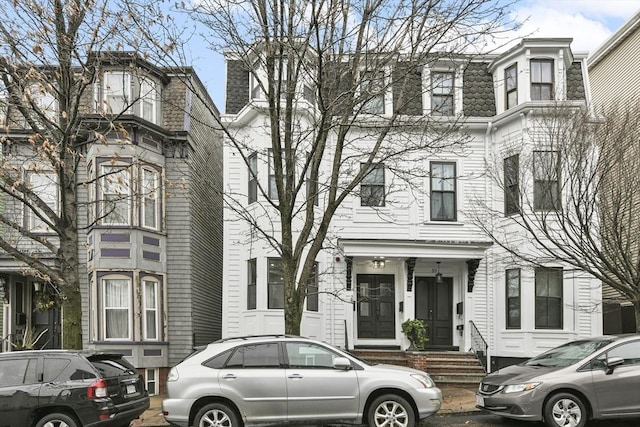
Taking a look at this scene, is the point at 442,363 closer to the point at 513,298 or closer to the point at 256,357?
the point at 513,298

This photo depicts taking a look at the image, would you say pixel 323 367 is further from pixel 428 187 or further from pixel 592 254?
pixel 428 187

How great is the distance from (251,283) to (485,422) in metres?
7.85

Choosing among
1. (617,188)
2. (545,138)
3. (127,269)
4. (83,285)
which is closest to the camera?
(617,188)

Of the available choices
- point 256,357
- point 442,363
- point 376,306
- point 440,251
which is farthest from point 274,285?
point 256,357

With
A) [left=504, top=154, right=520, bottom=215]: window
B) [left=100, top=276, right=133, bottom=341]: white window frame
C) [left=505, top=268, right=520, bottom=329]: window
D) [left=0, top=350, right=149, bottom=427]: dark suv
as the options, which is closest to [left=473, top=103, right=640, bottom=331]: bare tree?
[left=504, top=154, right=520, bottom=215]: window

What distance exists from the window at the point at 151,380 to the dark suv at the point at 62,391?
20.7 feet

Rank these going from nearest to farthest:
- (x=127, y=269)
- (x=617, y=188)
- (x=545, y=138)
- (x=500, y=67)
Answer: (x=617, y=188), (x=545, y=138), (x=127, y=269), (x=500, y=67)

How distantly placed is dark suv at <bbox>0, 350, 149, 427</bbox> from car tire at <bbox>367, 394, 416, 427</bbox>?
3.77 metres

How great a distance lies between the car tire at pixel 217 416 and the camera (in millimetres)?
8984

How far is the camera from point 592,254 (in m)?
12.2

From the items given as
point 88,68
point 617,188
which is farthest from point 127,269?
point 617,188

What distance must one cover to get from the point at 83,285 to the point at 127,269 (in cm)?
193

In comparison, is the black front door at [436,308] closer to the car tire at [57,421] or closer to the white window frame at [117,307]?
the white window frame at [117,307]

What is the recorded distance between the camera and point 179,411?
8969 mm
